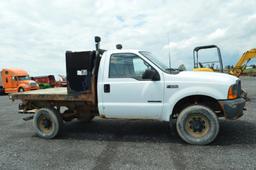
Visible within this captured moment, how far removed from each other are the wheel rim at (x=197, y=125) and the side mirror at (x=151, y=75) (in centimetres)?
110

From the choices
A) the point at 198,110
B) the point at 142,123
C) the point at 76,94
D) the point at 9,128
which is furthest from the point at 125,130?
the point at 9,128

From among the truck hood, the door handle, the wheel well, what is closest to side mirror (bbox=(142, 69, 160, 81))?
the truck hood

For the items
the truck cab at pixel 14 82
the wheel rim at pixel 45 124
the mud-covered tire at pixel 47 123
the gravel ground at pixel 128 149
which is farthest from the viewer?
the truck cab at pixel 14 82

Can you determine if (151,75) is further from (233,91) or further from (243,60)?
(243,60)

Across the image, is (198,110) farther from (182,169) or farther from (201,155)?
(182,169)

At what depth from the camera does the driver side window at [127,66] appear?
15.9 feet

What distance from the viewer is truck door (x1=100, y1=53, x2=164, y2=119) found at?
4.68 meters

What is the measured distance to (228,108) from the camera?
4.34m

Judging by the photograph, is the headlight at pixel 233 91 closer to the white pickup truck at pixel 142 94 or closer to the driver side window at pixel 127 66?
the white pickup truck at pixel 142 94

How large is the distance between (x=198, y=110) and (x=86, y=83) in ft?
8.67

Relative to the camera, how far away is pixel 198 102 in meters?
4.79

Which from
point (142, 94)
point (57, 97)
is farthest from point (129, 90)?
point (57, 97)

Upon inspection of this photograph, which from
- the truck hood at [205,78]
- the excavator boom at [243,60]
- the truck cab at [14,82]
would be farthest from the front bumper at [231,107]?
the truck cab at [14,82]

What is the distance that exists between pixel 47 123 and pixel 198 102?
3.85 meters
